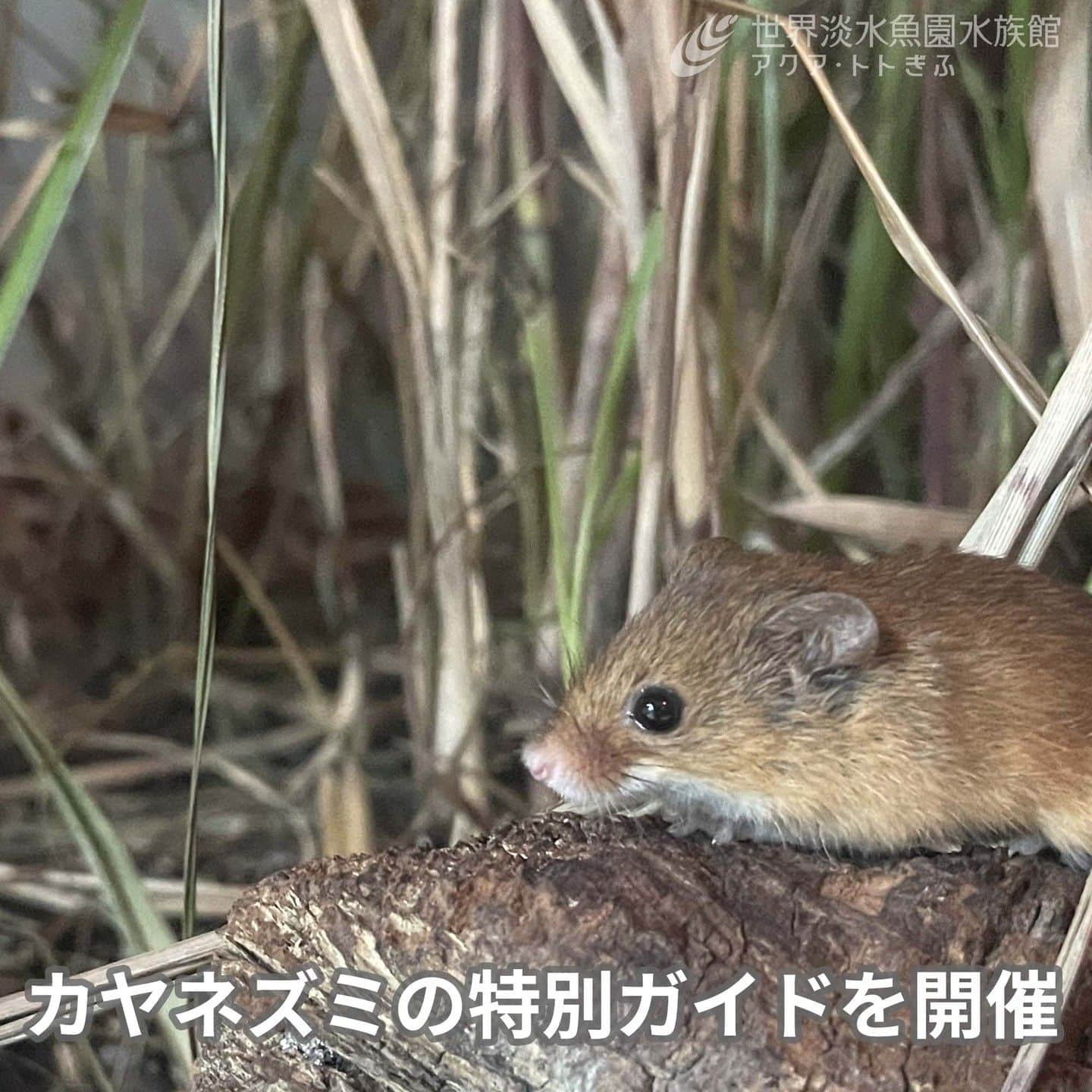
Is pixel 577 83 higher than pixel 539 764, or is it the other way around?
pixel 577 83

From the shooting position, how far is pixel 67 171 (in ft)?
3.06

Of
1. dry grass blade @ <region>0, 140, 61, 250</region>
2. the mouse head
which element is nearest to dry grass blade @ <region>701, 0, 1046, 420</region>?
the mouse head

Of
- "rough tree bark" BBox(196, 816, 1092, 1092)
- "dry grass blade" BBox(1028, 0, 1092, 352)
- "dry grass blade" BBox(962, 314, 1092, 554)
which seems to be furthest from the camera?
"dry grass blade" BBox(1028, 0, 1092, 352)

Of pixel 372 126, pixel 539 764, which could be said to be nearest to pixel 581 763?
pixel 539 764

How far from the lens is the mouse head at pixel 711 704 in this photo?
3.00ft

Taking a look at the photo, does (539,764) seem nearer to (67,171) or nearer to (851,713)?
(851,713)

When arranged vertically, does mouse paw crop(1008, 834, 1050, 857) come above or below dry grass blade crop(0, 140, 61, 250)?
below

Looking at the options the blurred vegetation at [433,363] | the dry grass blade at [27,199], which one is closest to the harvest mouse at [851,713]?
the blurred vegetation at [433,363]

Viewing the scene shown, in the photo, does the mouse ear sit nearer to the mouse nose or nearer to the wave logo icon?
the mouse nose

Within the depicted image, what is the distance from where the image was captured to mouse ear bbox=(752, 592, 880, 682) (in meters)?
0.87

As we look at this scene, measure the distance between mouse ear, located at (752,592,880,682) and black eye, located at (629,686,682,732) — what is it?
78 mm

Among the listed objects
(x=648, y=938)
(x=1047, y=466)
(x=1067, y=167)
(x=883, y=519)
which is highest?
(x=1067, y=167)

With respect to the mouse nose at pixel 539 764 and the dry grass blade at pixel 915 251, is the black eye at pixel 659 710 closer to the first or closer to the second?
the mouse nose at pixel 539 764

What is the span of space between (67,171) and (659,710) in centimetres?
57
